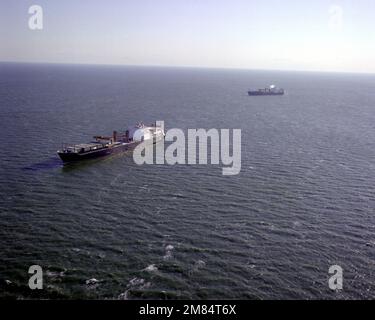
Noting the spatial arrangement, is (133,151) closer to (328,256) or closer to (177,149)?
(177,149)

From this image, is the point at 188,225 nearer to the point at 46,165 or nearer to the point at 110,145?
the point at 46,165

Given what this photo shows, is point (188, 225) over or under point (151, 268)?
over

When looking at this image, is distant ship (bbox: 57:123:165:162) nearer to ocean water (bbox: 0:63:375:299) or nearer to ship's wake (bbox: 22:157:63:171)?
ship's wake (bbox: 22:157:63:171)

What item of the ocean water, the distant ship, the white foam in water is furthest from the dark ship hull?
the white foam in water

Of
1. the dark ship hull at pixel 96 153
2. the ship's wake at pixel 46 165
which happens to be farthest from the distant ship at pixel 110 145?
the ship's wake at pixel 46 165

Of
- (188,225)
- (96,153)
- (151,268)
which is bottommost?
(151,268)

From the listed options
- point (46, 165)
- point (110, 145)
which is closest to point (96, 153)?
point (110, 145)

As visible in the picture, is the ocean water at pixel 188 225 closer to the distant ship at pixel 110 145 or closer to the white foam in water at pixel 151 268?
the white foam in water at pixel 151 268

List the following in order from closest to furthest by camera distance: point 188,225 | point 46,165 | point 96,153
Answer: point 188,225
point 46,165
point 96,153
